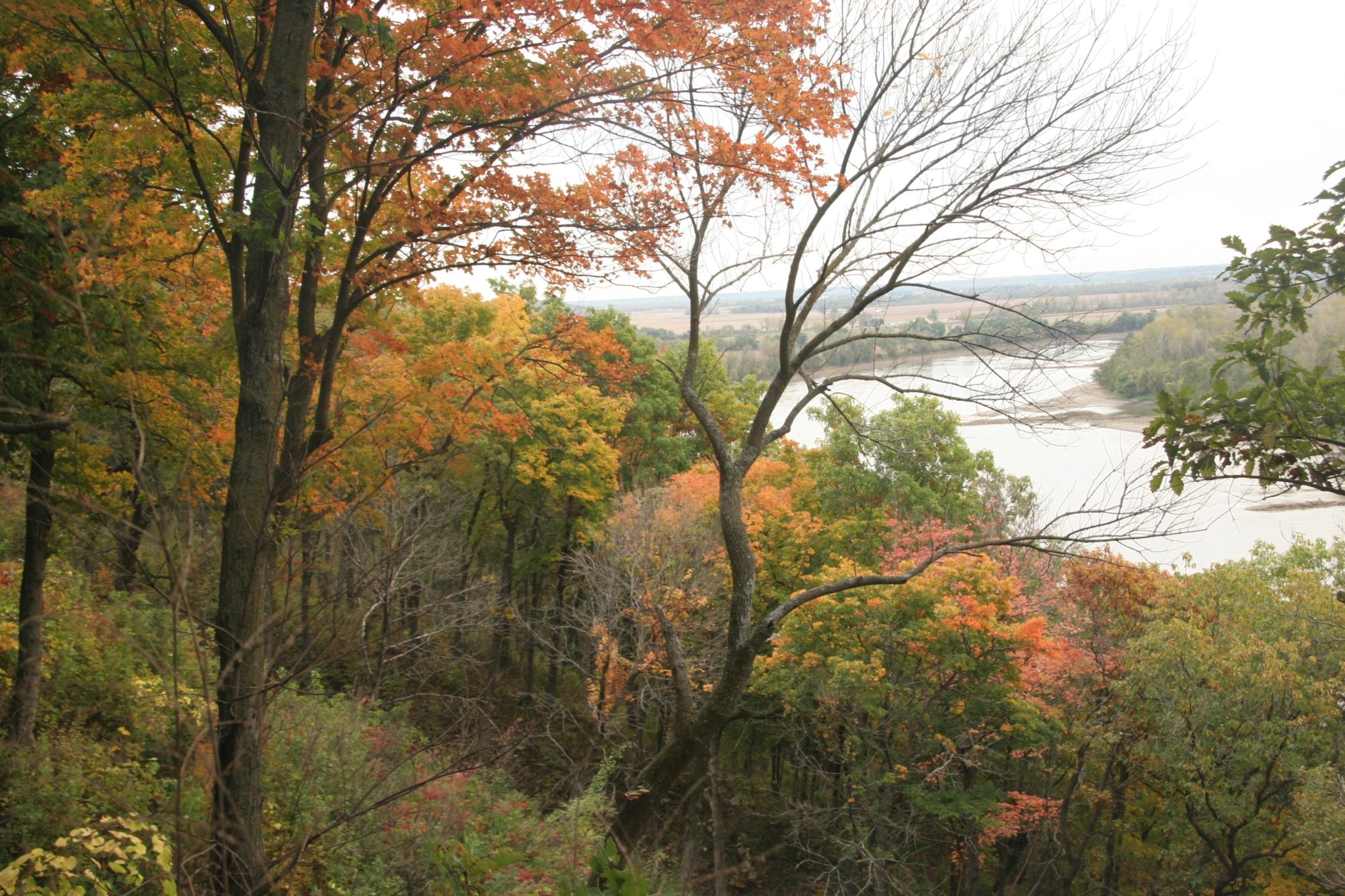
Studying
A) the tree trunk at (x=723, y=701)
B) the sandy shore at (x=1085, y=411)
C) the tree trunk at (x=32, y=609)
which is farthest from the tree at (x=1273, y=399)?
the tree trunk at (x=32, y=609)

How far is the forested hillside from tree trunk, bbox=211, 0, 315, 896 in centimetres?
2

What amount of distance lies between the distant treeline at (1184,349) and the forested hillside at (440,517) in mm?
374

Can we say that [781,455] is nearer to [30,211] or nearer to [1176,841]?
[1176,841]

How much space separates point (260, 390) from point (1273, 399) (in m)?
4.51

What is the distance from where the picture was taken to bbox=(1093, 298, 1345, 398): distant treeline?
25.1 ft

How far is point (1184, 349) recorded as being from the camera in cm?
1174

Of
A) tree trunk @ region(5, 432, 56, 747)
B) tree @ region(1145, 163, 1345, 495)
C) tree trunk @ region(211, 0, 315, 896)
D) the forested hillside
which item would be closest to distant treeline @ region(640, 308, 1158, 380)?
the forested hillside

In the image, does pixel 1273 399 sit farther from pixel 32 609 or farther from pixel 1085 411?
pixel 32 609

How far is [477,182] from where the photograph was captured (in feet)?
16.5

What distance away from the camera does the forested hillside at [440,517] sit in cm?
343

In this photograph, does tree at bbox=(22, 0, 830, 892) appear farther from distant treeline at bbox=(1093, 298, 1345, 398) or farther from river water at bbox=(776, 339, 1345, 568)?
distant treeline at bbox=(1093, 298, 1345, 398)

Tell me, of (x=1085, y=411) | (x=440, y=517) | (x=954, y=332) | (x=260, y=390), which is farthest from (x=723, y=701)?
(x=440, y=517)

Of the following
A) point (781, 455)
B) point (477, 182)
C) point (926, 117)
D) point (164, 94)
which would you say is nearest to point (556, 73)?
point (477, 182)

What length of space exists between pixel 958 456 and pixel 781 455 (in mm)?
5054
